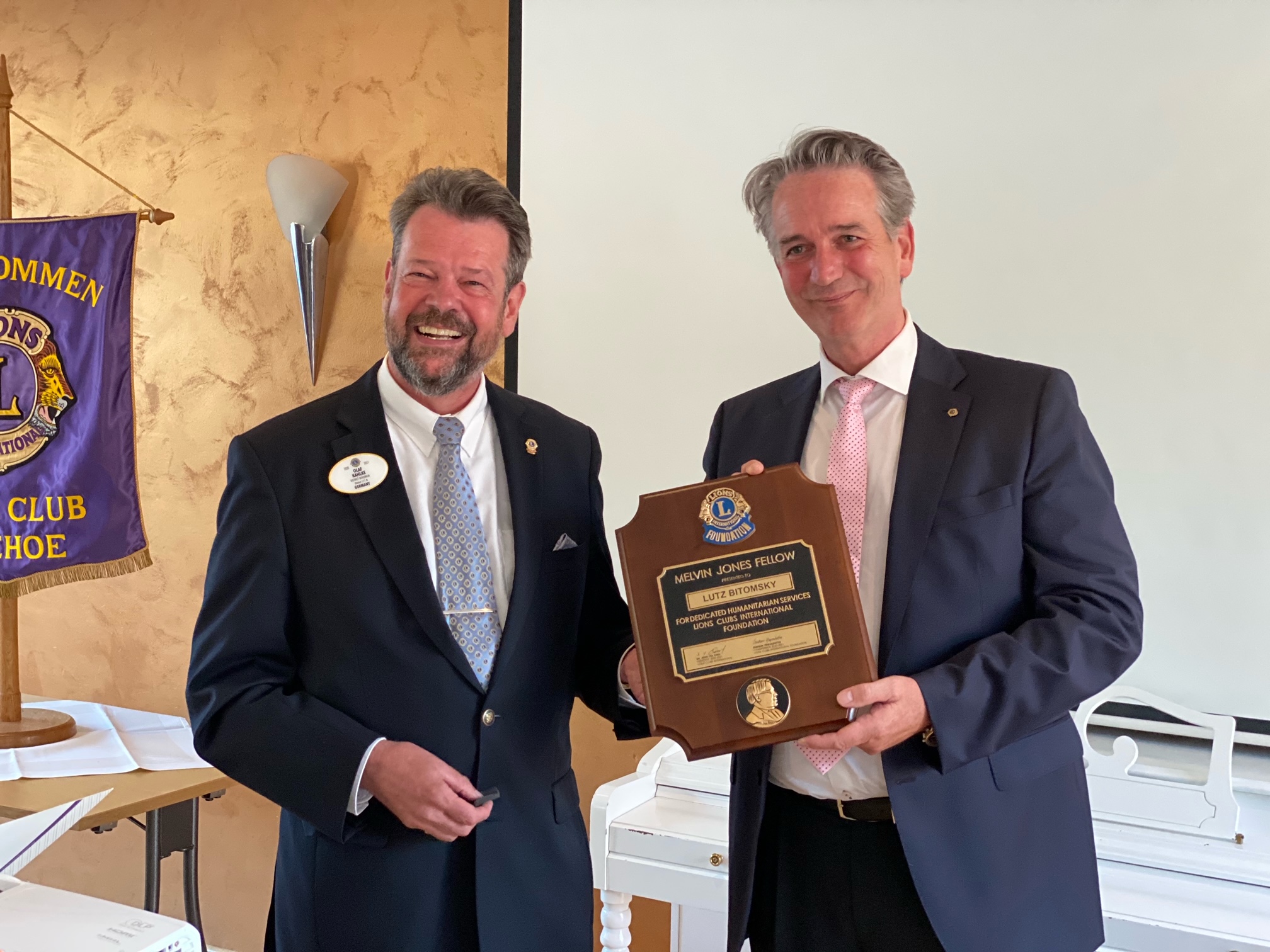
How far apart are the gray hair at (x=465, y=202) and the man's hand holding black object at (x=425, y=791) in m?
0.71

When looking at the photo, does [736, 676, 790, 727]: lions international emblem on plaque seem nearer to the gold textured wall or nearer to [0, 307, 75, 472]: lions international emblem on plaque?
the gold textured wall

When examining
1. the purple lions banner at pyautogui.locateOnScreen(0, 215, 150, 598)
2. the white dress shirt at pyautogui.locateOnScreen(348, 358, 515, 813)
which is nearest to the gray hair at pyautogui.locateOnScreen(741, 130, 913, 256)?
the white dress shirt at pyautogui.locateOnScreen(348, 358, 515, 813)

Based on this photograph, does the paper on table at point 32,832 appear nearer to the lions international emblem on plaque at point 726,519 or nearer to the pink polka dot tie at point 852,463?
the lions international emblem on plaque at point 726,519

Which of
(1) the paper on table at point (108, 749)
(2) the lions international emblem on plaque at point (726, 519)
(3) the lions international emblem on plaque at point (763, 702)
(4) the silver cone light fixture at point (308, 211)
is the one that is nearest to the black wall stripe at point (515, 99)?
(4) the silver cone light fixture at point (308, 211)

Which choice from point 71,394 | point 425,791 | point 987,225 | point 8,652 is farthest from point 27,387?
point 987,225

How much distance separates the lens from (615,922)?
233 cm

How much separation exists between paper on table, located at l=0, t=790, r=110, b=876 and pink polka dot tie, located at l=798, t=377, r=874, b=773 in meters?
0.90

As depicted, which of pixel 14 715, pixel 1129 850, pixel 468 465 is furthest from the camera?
pixel 14 715

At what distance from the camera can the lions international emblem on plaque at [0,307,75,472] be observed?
309 centimetres

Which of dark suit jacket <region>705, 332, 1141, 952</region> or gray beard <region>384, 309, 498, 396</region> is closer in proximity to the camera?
dark suit jacket <region>705, 332, 1141, 952</region>

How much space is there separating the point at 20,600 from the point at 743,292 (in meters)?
2.84
